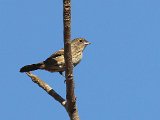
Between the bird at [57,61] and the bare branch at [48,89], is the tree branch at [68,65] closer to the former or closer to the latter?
the bare branch at [48,89]

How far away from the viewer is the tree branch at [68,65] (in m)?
5.36

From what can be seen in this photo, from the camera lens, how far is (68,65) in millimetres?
5883

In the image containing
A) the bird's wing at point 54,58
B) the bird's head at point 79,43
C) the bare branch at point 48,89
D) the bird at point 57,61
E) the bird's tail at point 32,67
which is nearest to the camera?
the bare branch at point 48,89

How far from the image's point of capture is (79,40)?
11164mm

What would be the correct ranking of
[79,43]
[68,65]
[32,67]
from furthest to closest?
1. [79,43]
2. [32,67]
3. [68,65]

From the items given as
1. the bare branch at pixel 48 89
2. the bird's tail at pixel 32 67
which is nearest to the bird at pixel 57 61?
the bird's tail at pixel 32 67

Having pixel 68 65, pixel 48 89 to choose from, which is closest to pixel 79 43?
pixel 48 89

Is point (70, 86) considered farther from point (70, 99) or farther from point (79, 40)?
point (79, 40)

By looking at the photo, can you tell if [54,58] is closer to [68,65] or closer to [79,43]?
[79,43]

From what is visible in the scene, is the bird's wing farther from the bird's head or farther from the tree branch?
the tree branch

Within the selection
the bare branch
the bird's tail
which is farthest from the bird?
the bare branch

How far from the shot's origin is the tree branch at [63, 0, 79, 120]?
5363 mm

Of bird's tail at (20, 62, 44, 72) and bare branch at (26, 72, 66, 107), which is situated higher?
bird's tail at (20, 62, 44, 72)

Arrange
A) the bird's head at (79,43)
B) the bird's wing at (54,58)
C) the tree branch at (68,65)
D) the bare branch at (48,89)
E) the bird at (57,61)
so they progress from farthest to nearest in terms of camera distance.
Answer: the bird's head at (79,43) < the bird's wing at (54,58) < the bird at (57,61) < the bare branch at (48,89) < the tree branch at (68,65)
